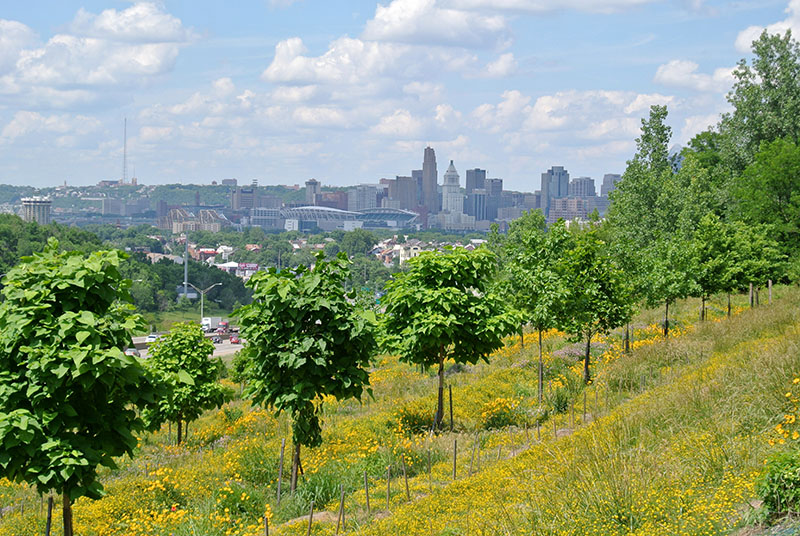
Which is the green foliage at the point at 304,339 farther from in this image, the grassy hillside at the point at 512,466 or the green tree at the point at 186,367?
the green tree at the point at 186,367

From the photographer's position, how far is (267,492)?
12609 millimetres

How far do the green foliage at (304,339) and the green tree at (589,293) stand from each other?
30.8 ft

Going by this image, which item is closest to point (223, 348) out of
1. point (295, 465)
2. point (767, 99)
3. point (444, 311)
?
point (767, 99)

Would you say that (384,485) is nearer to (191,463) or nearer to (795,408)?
(191,463)

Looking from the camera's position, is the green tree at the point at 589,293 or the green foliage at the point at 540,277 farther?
the green tree at the point at 589,293

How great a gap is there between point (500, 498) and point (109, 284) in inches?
233

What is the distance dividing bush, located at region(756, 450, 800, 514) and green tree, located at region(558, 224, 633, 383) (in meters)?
12.7

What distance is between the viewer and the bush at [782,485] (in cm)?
691

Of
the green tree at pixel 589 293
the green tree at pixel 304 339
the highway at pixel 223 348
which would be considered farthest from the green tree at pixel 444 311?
the highway at pixel 223 348

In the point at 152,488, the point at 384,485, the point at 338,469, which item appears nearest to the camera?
the point at 152,488

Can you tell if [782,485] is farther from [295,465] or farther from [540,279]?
[540,279]

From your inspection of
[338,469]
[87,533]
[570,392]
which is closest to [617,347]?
[570,392]

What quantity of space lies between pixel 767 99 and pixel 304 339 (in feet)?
153

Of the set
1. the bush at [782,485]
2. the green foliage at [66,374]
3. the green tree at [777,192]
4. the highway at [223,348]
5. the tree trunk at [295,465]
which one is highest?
the green tree at [777,192]
